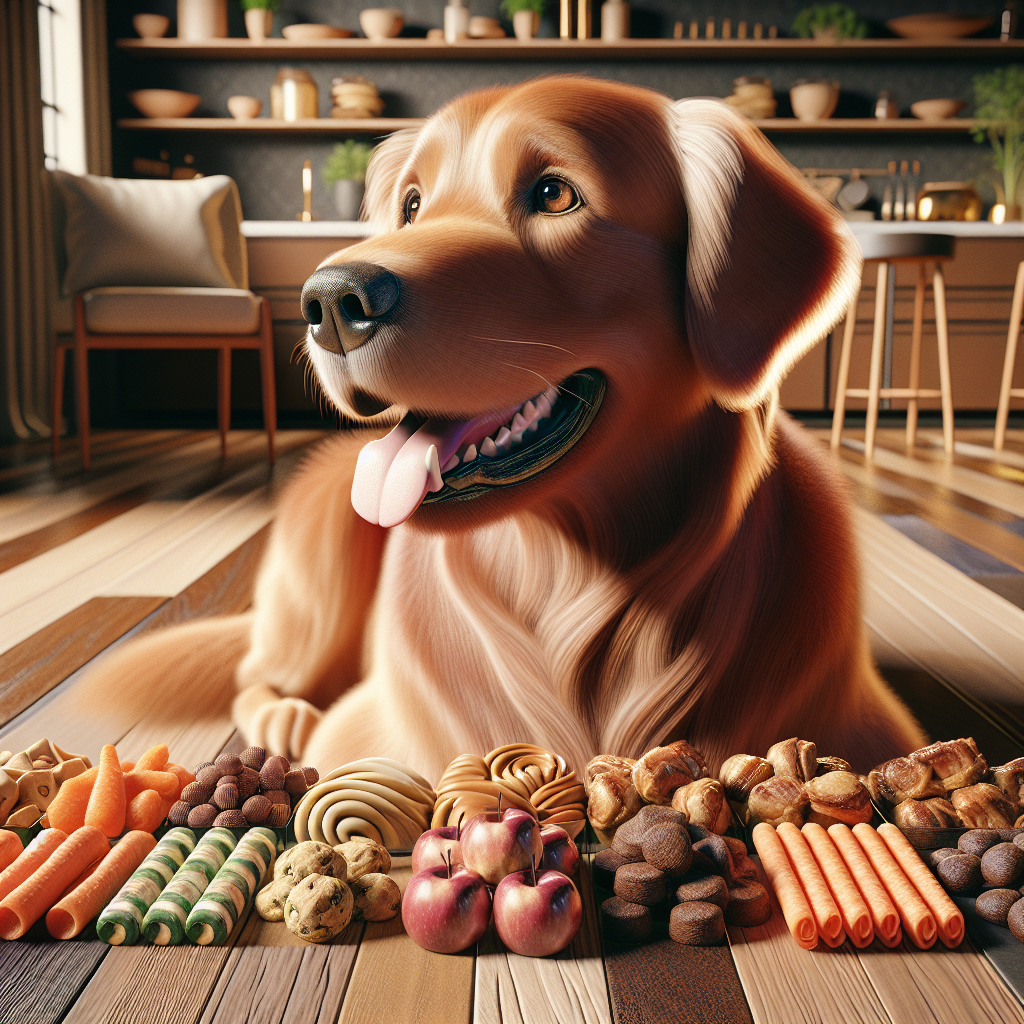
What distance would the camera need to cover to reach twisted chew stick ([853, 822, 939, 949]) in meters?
0.79

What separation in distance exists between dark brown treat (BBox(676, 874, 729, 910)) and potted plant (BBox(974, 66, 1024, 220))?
5301 millimetres

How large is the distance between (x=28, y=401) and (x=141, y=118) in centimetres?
182

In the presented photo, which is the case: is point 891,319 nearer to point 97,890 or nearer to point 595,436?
point 595,436

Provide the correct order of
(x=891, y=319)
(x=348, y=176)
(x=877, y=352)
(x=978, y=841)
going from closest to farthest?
(x=978, y=841)
(x=877, y=352)
(x=891, y=319)
(x=348, y=176)

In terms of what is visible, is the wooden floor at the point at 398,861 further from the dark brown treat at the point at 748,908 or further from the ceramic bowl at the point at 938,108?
the ceramic bowl at the point at 938,108

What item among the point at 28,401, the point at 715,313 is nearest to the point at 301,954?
the point at 715,313

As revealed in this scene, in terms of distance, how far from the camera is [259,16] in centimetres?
512

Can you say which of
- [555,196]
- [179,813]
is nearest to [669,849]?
[179,813]

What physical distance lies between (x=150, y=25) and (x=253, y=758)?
204 inches

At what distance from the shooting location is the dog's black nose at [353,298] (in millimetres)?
806

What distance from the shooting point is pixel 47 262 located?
4578 mm

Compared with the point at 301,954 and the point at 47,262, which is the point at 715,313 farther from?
the point at 47,262

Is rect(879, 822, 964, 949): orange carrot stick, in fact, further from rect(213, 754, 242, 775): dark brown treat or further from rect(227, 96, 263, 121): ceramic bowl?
rect(227, 96, 263, 121): ceramic bowl

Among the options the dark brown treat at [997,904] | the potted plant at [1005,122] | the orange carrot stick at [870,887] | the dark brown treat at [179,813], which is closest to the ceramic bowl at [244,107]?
the potted plant at [1005,122]
